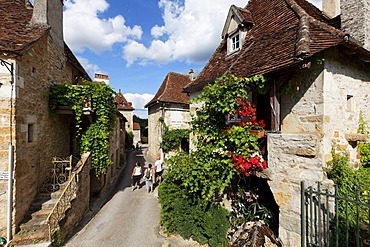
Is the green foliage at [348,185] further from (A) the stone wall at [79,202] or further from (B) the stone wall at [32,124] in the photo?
(B) the stone wall at [32,124]

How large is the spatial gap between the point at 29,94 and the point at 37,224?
155 inches

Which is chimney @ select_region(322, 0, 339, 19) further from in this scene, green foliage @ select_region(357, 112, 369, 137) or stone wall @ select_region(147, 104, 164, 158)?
stone wall @ select_region(147, 104, 164, 158)

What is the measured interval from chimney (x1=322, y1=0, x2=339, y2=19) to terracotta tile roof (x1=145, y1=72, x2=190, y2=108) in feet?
35.4

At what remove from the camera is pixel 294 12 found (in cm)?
631

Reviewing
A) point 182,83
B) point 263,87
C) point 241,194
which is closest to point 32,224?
point 241,194

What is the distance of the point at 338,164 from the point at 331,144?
1.86ft

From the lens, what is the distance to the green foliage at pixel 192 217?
6582mm

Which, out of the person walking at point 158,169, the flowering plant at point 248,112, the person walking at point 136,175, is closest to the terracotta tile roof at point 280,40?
the flowering plant at point 248,112

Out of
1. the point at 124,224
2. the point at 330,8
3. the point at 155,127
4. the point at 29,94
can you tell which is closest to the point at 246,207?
the point at 124,224

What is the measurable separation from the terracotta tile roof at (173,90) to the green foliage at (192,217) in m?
10.6

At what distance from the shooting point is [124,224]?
299 inches

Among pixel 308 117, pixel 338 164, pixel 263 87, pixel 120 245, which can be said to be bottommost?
pixel 120 245

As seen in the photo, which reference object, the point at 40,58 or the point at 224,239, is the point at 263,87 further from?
the point at 40,58

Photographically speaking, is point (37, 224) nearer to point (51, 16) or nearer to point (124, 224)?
point (124, 224)
